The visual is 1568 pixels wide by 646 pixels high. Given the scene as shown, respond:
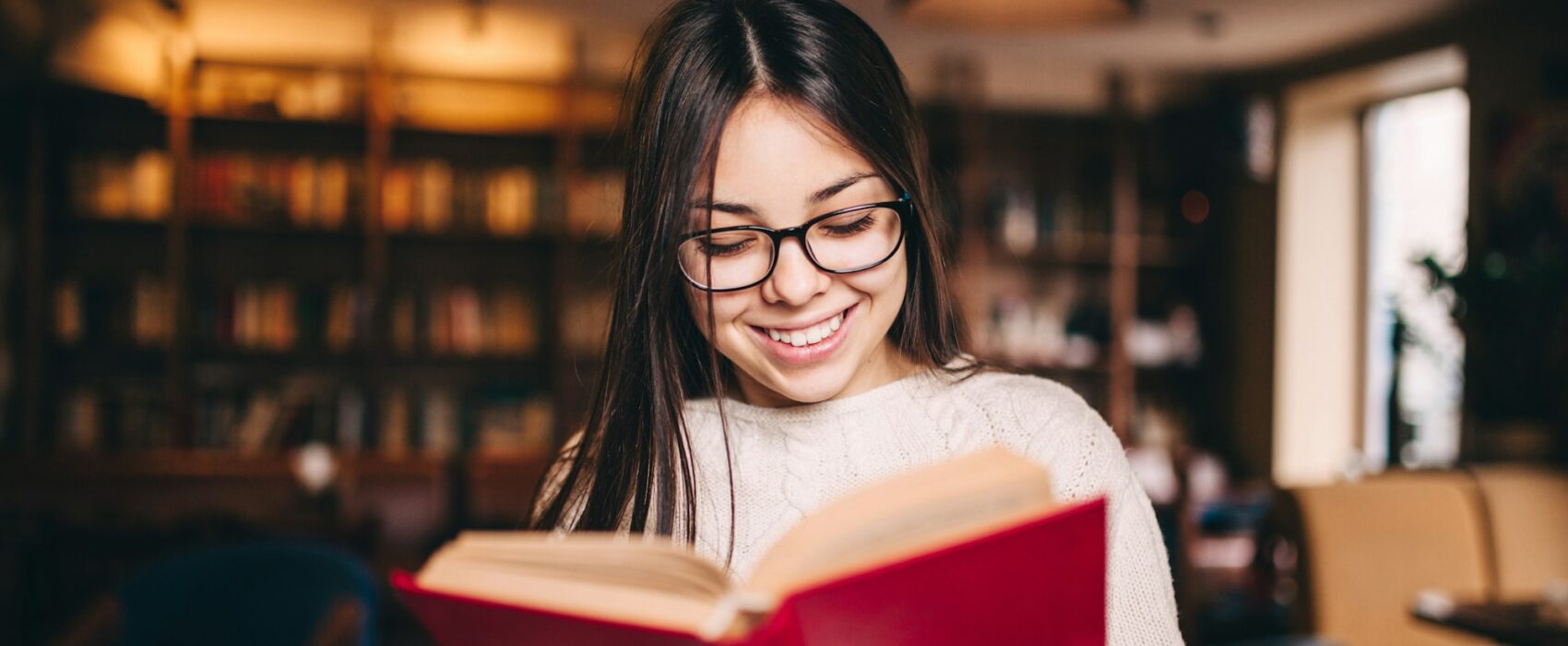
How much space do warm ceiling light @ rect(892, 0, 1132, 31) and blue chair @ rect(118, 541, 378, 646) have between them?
1.98 m

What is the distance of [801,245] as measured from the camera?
0.77 meters

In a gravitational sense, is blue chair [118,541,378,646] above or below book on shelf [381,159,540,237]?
below

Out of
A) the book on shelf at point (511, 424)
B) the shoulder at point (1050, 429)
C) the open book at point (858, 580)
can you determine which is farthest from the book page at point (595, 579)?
the book on shelf at point (511, 424)

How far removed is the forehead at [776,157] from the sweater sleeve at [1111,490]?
0.79 feet

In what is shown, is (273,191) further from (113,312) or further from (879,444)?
(879,444)

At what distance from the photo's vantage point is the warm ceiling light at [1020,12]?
272cm

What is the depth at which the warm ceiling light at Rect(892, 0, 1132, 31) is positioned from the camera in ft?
8.91

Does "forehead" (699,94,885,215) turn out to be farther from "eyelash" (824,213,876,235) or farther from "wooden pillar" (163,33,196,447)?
"wooden pillar" (163,33,196,447)

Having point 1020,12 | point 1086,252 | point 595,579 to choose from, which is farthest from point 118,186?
point 595,579

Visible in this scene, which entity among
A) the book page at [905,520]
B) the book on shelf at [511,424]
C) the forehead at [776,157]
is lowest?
the book on shelf at [511,424]

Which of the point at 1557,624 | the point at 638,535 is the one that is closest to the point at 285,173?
the point at 638,535

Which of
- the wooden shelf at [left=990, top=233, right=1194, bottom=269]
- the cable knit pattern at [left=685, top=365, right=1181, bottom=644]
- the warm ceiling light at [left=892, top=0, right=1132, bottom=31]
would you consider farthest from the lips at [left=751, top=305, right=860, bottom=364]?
the wooden shelf at [left=990, top=233, right=1194, bottom=269]

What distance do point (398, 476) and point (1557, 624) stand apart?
3.43m

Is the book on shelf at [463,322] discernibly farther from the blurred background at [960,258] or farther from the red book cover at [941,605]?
the red book cover at [941,605]
